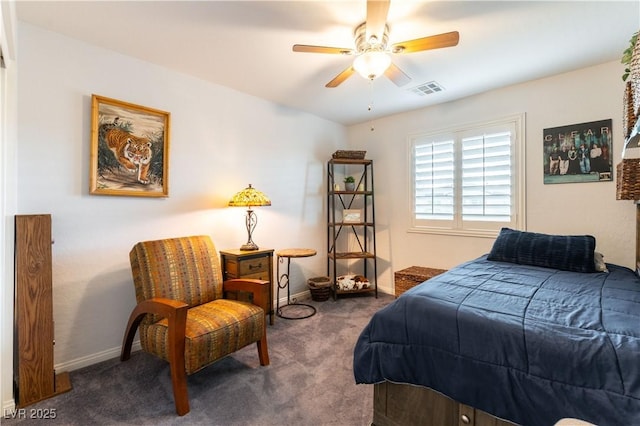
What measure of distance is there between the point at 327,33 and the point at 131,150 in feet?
6.12

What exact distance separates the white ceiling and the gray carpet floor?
2496 millimetres

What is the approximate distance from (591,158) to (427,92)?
165 cm

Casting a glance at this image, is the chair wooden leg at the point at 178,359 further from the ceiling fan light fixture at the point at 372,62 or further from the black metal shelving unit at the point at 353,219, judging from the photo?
the black metal shelving unit at the point at 353,219

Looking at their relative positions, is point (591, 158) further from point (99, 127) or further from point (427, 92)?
point (99, 127)

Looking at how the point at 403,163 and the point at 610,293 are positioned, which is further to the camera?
the point at 403,163

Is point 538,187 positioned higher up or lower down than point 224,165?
lower down

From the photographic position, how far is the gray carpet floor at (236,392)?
1.73 m

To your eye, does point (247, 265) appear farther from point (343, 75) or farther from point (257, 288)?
point (343, 75)

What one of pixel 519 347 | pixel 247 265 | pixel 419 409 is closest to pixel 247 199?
pixel 247 265

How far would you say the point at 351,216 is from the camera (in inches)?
166

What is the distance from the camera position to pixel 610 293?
5.42 feet

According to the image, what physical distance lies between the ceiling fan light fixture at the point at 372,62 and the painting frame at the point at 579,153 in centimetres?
208

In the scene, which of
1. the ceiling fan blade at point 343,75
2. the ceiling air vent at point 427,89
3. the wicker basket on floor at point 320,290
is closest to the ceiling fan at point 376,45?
the ceiling fan blade at point 343,75

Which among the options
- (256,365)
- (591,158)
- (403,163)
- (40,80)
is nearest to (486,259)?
(591,158)
